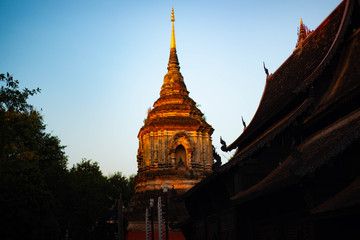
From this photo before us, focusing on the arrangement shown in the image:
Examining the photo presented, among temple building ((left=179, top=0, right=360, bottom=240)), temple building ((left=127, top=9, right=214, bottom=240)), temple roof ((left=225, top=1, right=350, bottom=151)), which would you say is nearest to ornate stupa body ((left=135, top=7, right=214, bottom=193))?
temple building ((left=127, top=9, right=214, bottom=240))

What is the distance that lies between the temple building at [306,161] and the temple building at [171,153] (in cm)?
1490

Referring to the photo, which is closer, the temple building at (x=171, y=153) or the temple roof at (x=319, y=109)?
the temple roof at (x=319, y=109)

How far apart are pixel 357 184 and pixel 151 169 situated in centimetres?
2654

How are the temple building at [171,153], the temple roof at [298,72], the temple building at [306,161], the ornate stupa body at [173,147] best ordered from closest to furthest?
the temple building at [306,161]
the temple roof at [298,72]
the temple building at [171,153]
the ornate stupa body at [173,147]

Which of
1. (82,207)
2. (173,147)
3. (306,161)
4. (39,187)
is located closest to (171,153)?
(173,147)

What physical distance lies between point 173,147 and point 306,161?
82.6 ft

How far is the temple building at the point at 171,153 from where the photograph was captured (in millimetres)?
32947

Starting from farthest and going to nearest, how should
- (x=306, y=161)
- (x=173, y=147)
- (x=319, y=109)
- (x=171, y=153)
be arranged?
(x=173, y=147) → (x=171, y=153) → (x=319, y=109) → (x=306, y=161)

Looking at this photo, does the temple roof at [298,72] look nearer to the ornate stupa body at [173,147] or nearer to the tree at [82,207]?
the ornate stupa body at [173,147]

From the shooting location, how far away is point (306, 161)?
9.29m

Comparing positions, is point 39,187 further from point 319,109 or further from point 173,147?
point 173,147

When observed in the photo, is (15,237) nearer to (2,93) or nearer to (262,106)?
(2,93)

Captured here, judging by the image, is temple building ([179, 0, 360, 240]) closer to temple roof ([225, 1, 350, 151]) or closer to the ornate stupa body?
temple roof ([225, 1, 350, 151])

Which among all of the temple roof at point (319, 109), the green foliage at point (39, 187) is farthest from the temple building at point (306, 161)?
the green foliage at point (39, 187)
